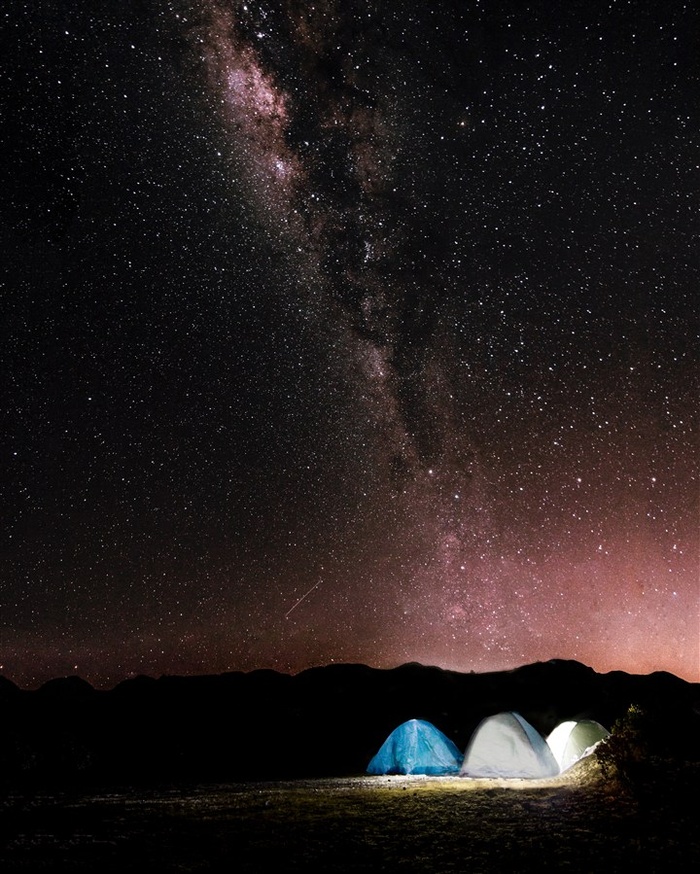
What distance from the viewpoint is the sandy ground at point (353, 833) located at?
641 cm

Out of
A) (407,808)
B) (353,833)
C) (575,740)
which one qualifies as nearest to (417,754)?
(575,740)

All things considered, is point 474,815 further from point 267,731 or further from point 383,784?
point 267,731

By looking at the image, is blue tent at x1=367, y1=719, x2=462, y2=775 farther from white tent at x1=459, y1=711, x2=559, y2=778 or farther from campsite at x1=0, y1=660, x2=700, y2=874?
white tent at x1=459, y1=711, x2=559, y2=778

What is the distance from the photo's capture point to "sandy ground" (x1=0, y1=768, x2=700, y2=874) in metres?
6.41

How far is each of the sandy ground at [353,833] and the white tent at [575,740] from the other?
5821mm

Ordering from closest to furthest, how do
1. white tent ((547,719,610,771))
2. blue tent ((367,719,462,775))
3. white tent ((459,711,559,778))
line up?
1. white tent ((459,711,559,778))
2. blue tent ((367,719,462,775))
3. white tent ((547,719,610,771))

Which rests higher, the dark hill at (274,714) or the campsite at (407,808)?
the dark hill at (274,714)

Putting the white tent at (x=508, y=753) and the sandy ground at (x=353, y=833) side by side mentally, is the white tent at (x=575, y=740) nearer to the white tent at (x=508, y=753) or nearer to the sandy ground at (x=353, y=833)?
the white tent at (x=508, y=753)

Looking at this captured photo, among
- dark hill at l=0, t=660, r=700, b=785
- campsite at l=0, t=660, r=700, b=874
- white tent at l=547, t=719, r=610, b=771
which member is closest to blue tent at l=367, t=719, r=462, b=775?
campsite at l=0, t=660, r=700, b=874

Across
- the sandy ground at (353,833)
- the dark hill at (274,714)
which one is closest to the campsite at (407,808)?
the sandy ground at (353,833)

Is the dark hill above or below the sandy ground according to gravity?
above

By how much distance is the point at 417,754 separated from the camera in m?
17.2

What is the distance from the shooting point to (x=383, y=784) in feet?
46.5

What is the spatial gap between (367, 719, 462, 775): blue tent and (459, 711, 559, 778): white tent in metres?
0.90
